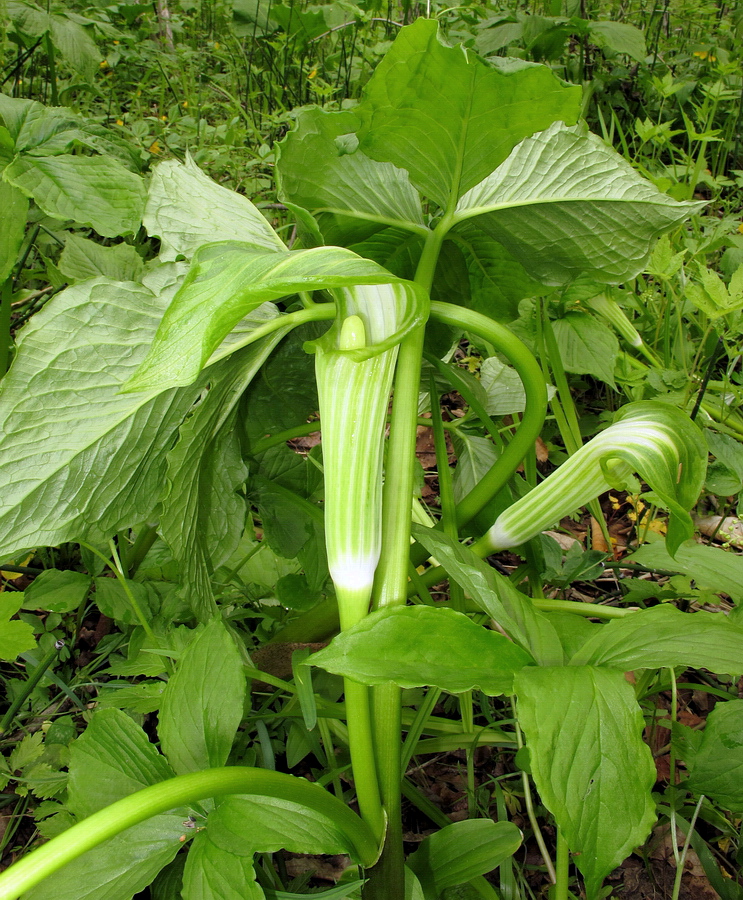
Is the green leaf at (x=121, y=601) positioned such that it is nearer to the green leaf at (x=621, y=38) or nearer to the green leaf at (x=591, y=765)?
the green leaf at (x=591, y=765)

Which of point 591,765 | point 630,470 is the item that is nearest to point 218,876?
point 591,765

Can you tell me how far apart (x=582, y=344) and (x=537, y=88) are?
706 millimetres

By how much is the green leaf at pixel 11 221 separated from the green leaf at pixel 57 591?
1.33 ft

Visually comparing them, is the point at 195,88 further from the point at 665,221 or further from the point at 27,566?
the point at 665,221

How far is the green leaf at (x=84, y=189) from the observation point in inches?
34.3

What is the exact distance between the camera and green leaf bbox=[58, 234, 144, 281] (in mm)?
1012

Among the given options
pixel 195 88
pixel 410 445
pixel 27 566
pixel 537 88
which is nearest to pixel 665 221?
pixel 537 88

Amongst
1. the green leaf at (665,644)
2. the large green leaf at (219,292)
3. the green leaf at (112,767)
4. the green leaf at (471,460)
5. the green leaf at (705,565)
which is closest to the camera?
the large green leaf at (219,292)

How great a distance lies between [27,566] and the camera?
3.64 feet

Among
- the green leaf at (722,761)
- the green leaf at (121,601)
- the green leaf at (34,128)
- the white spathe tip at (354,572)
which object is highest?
the green leaf at (34,128)

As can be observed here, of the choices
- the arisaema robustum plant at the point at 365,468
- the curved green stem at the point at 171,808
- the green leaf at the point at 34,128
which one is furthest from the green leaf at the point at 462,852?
the green leaf at the point at 34,128

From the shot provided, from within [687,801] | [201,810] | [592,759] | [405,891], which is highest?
[592,759]

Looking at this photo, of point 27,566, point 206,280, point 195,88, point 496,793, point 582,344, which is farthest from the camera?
point 195,88

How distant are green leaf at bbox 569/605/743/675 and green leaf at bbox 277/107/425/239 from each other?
472 mm
